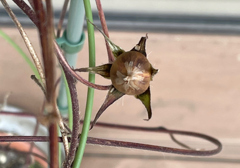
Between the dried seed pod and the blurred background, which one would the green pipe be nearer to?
the dried seed pod

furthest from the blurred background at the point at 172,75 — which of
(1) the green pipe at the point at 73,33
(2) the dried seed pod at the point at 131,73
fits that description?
(2) the dried seed pod at the point at 131,73

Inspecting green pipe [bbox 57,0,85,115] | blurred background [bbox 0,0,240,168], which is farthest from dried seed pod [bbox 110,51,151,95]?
blurred background [bbox 0,0,240,168]

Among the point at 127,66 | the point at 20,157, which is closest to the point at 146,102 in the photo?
the point at 127,66

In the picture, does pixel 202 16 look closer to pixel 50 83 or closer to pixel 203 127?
pixel 203 127

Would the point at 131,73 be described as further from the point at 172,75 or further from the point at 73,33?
the point at 172,75

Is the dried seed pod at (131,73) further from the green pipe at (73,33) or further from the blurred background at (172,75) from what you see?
the blurred background at (172,75)

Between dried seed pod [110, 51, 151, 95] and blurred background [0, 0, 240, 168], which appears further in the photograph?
blurred background [0, 0, 240, 168]

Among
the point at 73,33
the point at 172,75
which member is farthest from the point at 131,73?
the point at 172,75
